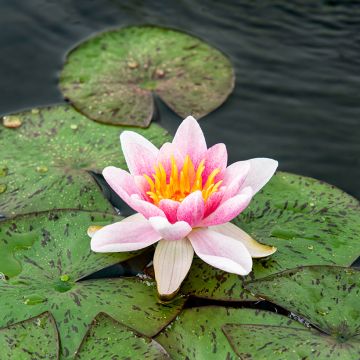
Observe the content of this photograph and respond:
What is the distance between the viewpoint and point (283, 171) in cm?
Result: 256

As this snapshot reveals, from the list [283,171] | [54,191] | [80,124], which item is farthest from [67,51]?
[283,171]

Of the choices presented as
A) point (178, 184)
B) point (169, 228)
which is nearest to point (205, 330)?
point (169, 228)

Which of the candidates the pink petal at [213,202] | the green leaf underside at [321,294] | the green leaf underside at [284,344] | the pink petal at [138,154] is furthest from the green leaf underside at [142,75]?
the green leaf underside at [284,344]

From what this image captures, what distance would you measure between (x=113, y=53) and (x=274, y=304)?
174cm

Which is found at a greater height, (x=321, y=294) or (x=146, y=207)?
(x=146, y=207)

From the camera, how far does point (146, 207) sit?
182 centimetres

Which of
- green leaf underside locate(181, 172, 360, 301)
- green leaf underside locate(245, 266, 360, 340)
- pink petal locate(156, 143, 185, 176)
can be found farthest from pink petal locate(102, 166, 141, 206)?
green leaf underside locate(245, 266, 360, 340)

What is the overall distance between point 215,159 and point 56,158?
2.73ft

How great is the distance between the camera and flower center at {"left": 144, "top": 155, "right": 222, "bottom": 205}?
191 cm

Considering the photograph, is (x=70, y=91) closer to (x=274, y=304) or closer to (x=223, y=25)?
(x=223, y=25)

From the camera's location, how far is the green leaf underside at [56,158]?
7.72ft

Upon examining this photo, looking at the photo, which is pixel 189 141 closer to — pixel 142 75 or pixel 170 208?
pixel 170 208

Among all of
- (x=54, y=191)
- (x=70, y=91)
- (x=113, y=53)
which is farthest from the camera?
(x=113, y=53)

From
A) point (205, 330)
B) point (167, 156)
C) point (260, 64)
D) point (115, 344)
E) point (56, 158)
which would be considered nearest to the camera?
point (115, 344)
